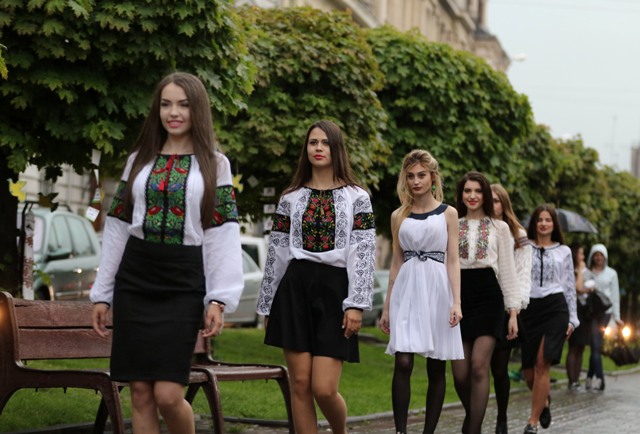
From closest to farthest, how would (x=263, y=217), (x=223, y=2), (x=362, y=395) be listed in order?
(x=223, y=2) → (x=362, y=395) → (x=263, y=217)

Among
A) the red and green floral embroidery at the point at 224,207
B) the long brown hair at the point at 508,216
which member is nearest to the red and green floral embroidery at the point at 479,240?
the long brown hair at the point at 508,216

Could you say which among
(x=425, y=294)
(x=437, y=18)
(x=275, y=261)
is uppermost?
(x=437, y=18)

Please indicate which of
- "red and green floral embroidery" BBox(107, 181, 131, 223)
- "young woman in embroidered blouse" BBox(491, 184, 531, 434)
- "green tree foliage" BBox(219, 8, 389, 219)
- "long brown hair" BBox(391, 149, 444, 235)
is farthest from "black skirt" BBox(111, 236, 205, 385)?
"green tree foliage" BBox(219, 8, 389, 219)

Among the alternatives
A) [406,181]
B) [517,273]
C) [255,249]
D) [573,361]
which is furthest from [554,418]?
[255,249]

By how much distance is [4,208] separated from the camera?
13.1 m

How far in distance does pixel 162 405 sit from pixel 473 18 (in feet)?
276

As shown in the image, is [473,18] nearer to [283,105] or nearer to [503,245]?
[283,105]

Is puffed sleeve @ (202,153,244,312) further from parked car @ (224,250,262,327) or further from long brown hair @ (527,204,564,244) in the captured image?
parked car @ (224,250,262,327)

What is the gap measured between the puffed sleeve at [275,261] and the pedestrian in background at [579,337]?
10163mm

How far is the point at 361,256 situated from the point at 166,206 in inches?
66.4

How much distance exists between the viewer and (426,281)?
373 inches

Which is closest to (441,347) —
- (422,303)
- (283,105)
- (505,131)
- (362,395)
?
(422,303)

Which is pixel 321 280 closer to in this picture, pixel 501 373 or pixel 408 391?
pixel 408 391

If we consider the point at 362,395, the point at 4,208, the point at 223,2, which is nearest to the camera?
the point at 223,2
